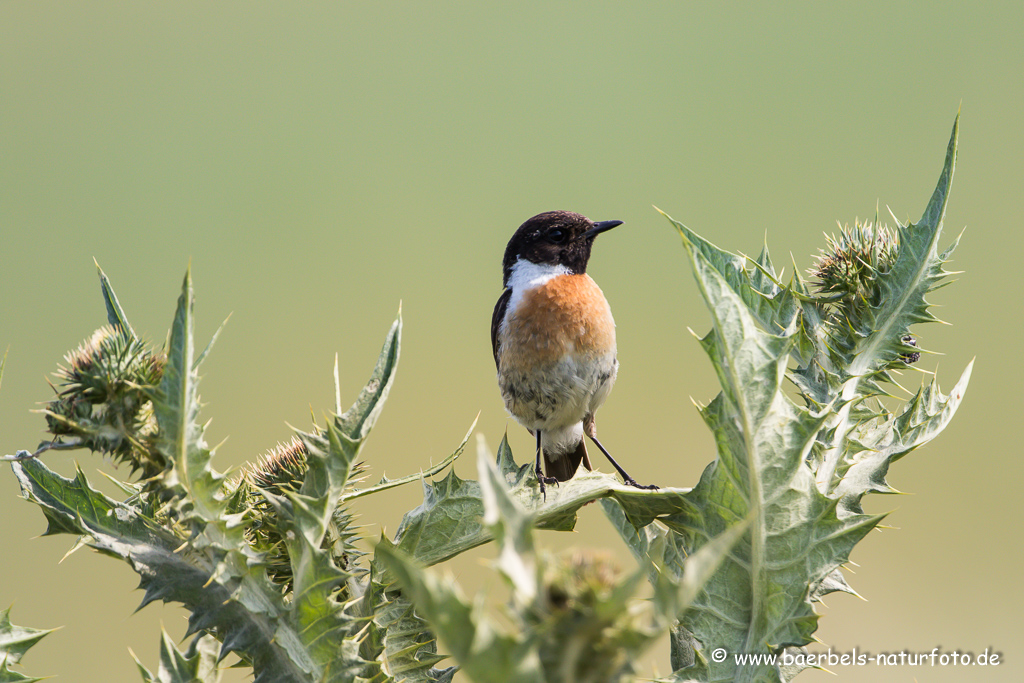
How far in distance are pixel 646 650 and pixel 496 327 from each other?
12.4ft

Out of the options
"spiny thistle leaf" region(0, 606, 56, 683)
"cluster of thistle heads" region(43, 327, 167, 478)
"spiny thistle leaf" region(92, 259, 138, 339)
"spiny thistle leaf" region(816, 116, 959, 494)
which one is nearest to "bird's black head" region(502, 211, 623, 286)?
"spiny thistle leaf" region(816, 116, 959, 494)

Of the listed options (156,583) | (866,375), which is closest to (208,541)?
(156,583)

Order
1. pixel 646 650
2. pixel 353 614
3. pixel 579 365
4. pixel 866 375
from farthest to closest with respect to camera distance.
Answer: pixel 579 365 < pixel 866 375 < pixel 353 614 < pixel 646 650

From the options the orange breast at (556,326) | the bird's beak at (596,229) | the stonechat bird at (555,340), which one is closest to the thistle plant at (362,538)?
the stonechat bird at (555,340)

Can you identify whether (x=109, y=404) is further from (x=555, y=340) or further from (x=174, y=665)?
(x=555, y=340)

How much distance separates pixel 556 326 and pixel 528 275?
0.55 m

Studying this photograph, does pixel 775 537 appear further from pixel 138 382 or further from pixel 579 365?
pixel 579 365

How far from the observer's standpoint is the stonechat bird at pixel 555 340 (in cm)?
419

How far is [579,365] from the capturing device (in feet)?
13.7

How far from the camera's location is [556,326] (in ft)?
13.8

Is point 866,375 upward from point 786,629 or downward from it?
upward

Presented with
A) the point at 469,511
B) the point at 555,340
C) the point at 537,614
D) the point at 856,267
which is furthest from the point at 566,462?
the point at 537,614

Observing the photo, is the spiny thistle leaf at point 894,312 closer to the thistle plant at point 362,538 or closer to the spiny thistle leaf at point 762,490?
the spiny thistle leaf at point 762,490

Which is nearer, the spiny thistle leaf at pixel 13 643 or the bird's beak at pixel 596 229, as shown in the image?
the spiny thistle leaf at pixel 13 643
